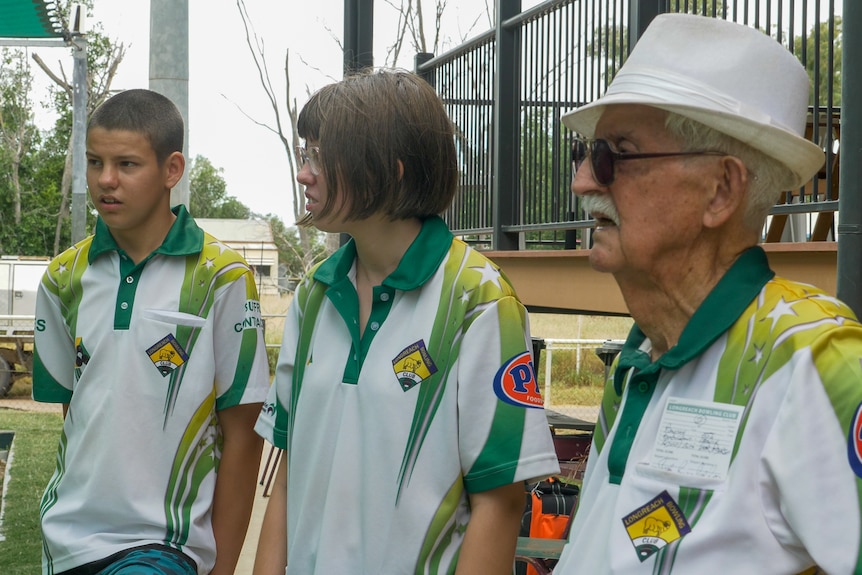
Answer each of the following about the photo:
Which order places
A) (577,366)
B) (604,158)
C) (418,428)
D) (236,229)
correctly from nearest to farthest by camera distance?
1. (604,158)
2. (418,428)
3. (577,366)
4. (236,229)

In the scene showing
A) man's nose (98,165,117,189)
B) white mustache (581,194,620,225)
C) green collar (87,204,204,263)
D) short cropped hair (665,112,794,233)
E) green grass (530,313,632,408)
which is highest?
man's nose (98,165,117,189)

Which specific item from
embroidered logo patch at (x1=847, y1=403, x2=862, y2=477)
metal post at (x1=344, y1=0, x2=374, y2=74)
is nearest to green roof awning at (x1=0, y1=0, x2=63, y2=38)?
metal post at (x1=344, y1=0, x2=374, y2=74)

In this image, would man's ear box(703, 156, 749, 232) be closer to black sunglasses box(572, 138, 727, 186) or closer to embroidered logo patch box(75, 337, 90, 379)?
black sunglasses box(572, 138, 727, 186)

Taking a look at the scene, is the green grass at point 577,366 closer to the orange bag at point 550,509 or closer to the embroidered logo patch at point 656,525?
the orange bag at point 550,509

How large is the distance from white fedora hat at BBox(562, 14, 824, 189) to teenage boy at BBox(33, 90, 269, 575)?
57.8 inches

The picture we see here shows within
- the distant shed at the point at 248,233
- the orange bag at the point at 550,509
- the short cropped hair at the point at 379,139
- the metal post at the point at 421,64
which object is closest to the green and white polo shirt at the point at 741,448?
the short cropped hair at the point at 379,139

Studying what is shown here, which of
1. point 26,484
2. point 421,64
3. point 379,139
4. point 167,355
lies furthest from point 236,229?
point 379,139

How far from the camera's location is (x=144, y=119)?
9.75 feet

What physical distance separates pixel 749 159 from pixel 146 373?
5.53ft

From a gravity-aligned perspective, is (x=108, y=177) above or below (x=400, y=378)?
above

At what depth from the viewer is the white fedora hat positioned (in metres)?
1.66

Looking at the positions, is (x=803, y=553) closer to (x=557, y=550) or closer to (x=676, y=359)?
(x=676, y=359)

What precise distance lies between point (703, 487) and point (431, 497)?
0.72m

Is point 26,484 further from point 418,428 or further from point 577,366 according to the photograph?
point 577,366
